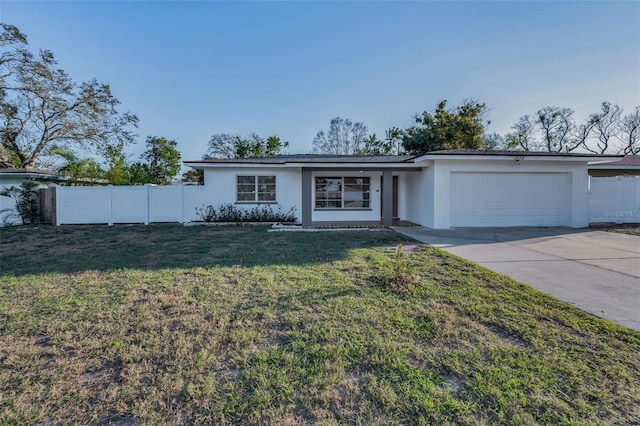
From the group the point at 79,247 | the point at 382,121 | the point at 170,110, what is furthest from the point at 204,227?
the point at 382,121

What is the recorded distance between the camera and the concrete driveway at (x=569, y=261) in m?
3.91

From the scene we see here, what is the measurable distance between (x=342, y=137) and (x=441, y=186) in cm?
2483

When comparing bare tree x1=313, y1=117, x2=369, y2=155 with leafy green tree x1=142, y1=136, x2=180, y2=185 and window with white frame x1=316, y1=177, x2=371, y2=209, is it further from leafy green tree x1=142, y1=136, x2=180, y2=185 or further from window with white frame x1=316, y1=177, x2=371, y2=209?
window with white frame x1=316, y1=177, x2=371, y2=209

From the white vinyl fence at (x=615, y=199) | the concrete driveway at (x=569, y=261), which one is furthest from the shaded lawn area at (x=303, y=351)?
the white vinyl fence at (x=615, y=199)

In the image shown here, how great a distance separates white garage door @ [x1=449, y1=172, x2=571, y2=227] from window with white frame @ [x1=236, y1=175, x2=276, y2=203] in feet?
26.2

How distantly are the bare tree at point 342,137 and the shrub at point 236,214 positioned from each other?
2266 cm

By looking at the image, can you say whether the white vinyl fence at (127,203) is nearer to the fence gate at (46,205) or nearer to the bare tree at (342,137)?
the fence gate at (46,205)

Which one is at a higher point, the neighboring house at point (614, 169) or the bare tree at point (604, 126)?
the bare tree at point (604, 126)

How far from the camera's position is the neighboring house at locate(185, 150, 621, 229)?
1146cm

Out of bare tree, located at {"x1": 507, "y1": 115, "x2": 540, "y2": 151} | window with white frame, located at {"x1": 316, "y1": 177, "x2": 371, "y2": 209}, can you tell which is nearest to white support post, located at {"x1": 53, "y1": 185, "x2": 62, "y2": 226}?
window with white frame, located at {"x1": 316, "y1": 177, "x2": 371, "y2": 209}

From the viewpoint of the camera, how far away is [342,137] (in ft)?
114

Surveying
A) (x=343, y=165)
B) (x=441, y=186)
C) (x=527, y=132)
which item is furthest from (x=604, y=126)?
(x=343, y=165)

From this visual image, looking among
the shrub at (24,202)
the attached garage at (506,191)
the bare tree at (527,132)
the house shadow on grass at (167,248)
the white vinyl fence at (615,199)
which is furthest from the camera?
the bare tree at (527,132)

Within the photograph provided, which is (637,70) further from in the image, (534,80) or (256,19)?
(256,19)
